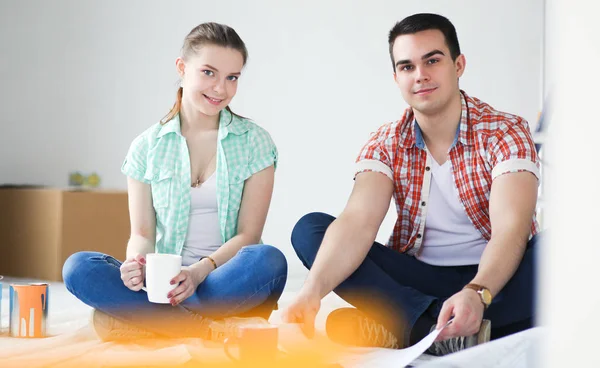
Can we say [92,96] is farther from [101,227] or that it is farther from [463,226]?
[463,226]

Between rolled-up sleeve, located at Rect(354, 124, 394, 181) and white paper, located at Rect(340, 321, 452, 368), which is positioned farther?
rolled-up sleeve, located at Rect(354, 124, 394, 181)

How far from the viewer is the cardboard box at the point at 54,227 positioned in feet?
12.0

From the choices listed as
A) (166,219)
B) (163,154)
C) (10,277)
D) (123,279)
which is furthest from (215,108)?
(10,277)

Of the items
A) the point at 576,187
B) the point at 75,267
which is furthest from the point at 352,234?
the point at 576,187

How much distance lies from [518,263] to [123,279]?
34.3 inches

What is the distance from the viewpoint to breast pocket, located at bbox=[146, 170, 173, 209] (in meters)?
1.88

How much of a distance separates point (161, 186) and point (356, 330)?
62cm

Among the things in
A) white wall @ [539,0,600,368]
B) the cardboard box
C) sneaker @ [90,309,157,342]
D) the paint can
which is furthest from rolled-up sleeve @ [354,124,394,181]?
the cardboard box

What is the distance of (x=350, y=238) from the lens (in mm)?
1636

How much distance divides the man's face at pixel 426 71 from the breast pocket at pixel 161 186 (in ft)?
2.05

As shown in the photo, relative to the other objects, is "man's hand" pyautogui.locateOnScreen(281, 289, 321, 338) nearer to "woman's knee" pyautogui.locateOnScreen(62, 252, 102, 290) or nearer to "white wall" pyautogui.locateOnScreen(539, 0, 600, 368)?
"woman's knee" pyautogui.locateOnScreen(62, 252, 102, 290)

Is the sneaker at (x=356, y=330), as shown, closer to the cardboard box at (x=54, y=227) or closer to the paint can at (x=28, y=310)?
the paint can at (x=28, y=310)

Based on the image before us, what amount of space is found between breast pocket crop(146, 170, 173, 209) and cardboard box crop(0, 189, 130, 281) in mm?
1920

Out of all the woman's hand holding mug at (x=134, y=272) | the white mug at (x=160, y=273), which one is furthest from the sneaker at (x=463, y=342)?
the woman's hand holding mug at (x=134, y=272)
